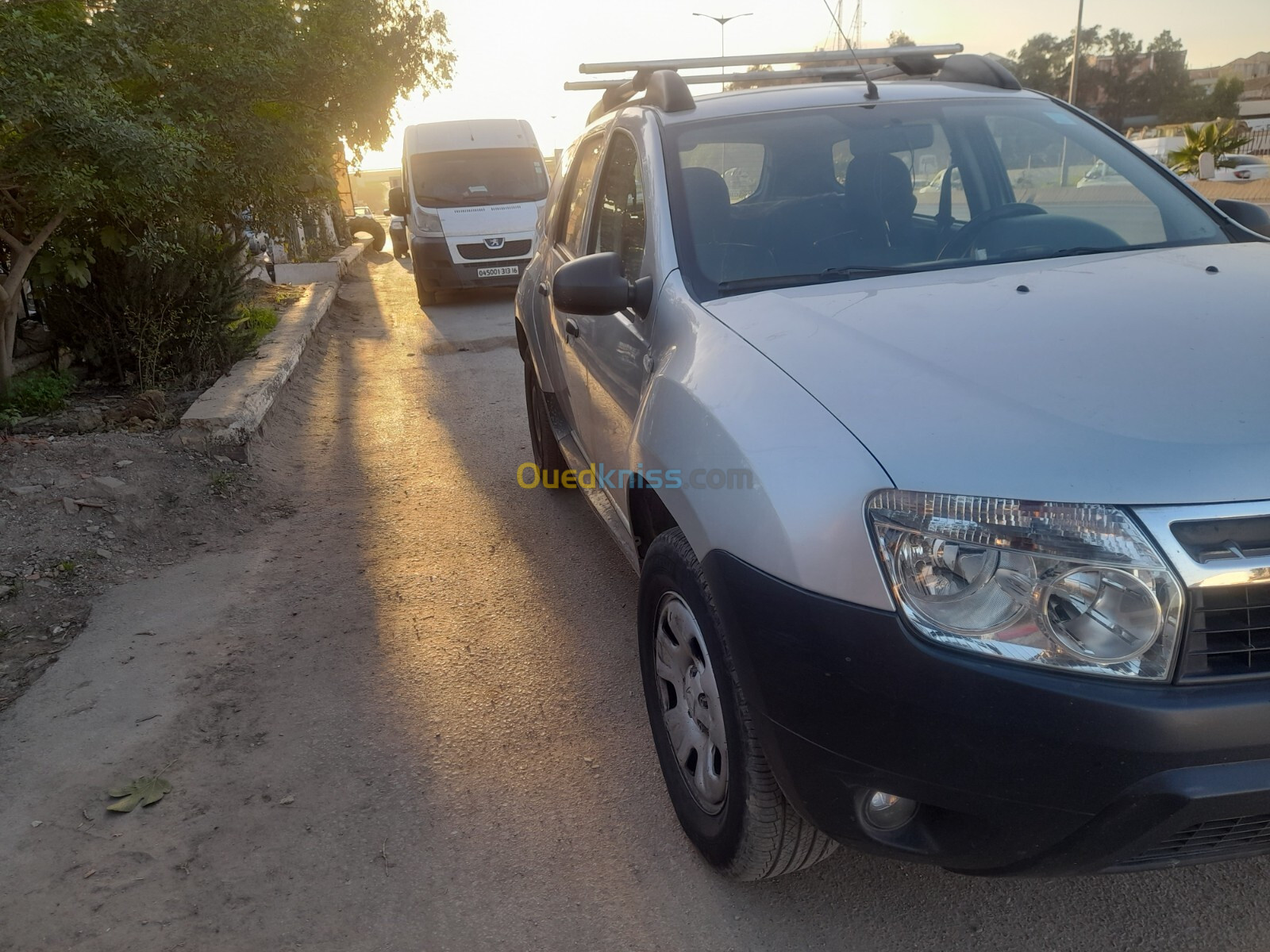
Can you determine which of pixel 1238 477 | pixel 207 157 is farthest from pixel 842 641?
pixel 207 157

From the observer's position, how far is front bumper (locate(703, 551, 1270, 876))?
1666 mm

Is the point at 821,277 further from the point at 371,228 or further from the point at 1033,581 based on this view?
the point at 371,228

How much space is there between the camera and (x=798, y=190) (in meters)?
3.24

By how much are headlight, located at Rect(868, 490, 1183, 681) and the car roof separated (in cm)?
203

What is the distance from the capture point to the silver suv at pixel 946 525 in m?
1.68

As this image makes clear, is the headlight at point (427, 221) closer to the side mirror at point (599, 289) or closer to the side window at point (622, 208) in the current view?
the side window at point (622, 208)

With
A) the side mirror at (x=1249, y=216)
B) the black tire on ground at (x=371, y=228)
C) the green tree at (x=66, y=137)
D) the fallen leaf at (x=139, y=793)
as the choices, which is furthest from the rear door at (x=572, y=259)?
the black tire on ground at (x=371, y=228)

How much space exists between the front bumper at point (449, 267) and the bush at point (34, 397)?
7.03 meters

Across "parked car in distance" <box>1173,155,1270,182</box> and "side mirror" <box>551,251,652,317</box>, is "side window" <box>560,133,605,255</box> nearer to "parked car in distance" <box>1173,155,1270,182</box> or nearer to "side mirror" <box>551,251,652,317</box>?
"side mirror" <box>551,251,652,317</box>

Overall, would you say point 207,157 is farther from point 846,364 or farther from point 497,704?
point 846,364

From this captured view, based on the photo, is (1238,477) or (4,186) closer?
(1238,477)

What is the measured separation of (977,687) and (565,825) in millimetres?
1365

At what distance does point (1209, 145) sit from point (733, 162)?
35.6 meters

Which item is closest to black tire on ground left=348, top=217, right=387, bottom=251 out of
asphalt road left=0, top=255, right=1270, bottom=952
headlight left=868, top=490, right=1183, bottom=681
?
asphalt road left=0, top=255, right=1270, bottom=952
